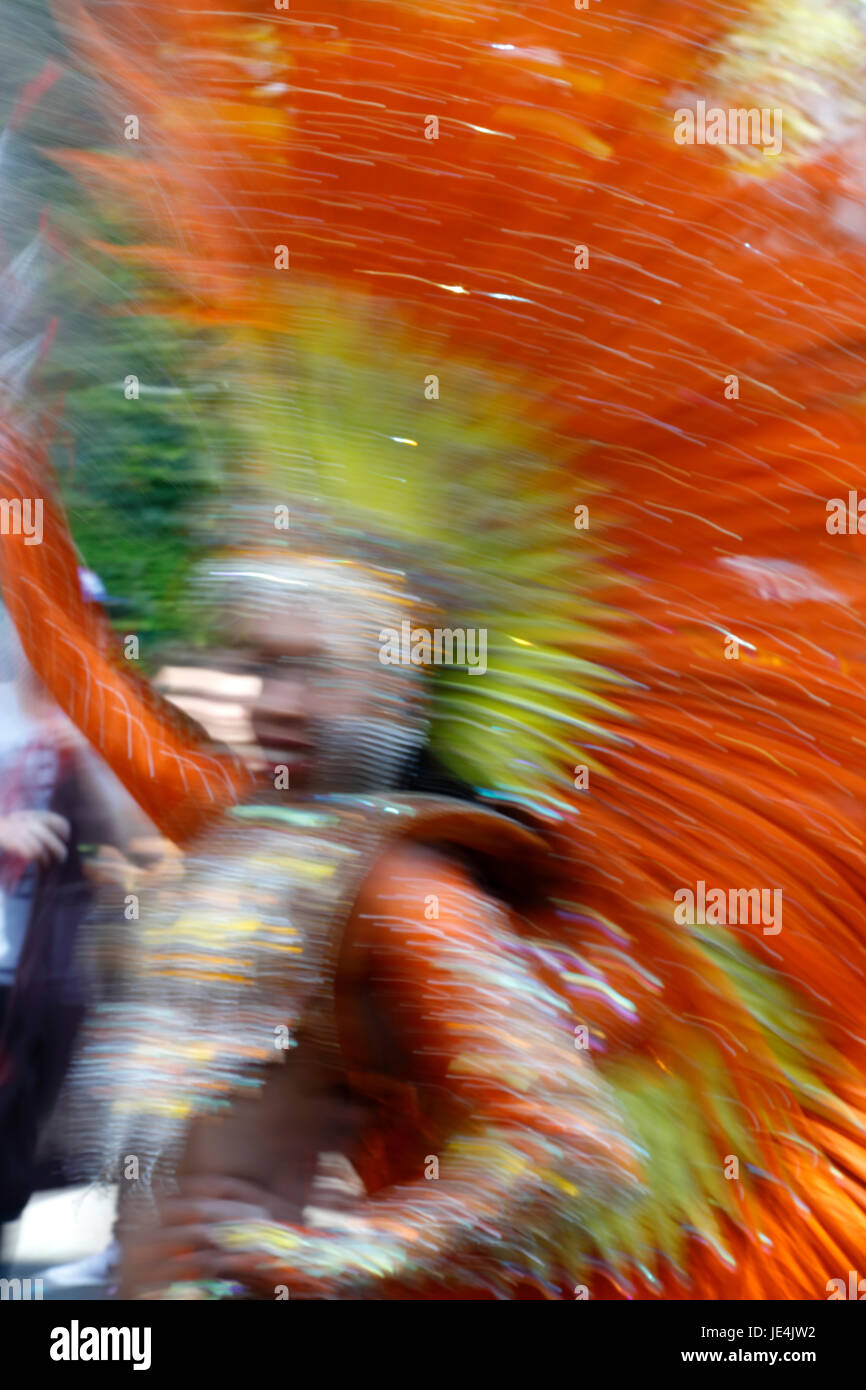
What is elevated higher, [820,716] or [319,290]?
[319,290]

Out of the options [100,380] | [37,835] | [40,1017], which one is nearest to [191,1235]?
[40,1017]

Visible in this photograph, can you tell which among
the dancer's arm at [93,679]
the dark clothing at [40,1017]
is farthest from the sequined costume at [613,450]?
the dark clothing at [40,1017]

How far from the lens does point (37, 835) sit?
2.44ft

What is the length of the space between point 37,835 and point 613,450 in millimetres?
576

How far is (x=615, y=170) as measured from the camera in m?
0.71

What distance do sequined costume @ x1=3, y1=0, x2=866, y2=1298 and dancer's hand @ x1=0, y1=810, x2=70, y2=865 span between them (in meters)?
0.08

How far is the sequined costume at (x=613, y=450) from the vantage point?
71 centimetres

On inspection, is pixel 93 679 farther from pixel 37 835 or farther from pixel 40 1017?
pixel 40 1017

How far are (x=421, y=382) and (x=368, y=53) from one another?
0.26 metres

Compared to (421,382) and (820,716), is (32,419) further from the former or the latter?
(820,716)

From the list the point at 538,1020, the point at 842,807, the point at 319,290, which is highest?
the point at 319,290

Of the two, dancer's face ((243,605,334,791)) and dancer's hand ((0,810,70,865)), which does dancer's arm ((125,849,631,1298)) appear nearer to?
dancer's face ((243,605,334,791))

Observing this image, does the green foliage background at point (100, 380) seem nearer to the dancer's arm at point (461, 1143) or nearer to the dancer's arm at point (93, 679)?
the dancer's arm at point (93, 679)
